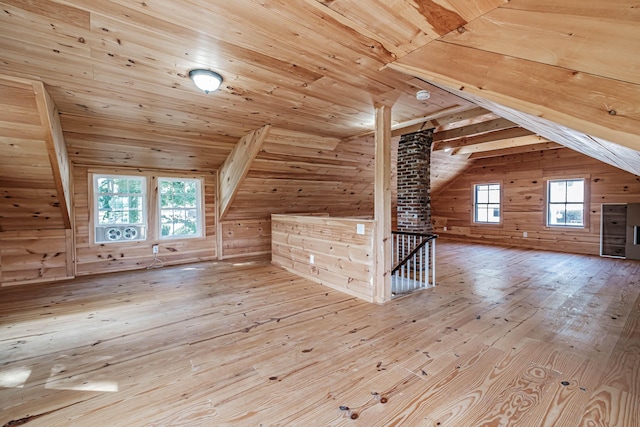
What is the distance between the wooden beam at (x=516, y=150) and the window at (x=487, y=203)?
94 centimetres

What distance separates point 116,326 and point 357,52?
3340 millimetres

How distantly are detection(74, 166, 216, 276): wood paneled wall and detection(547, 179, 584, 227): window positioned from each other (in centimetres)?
801

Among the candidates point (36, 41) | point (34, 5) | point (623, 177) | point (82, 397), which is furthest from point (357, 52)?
point (623, 177)

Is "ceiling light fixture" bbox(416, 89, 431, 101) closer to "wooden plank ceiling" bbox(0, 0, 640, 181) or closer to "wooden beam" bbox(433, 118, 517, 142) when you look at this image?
"wooden plank ceiling" bbox(0, 0, 640, 181)

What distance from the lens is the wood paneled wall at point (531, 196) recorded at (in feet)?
20.5

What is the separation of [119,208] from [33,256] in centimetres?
128

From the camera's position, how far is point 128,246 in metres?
4.99

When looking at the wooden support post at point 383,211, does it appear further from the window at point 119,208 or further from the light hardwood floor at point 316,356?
the window at point 119,208

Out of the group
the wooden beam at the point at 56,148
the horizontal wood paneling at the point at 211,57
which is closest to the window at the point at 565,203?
the horizontal wood paneling at the point at 211,57

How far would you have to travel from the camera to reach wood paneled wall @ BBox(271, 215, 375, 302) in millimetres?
3551

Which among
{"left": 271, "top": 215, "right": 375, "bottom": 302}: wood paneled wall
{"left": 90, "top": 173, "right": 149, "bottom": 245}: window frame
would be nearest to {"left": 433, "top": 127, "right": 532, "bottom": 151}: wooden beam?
{"left": 271, "top": 215, "right": 375, "bottom": 302}: wood paneled wall

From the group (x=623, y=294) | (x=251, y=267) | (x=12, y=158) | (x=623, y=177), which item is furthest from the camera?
(x=623, y=177)

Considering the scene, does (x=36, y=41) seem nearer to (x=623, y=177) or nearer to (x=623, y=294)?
(x=623, y=294)

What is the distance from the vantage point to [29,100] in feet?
8.90
